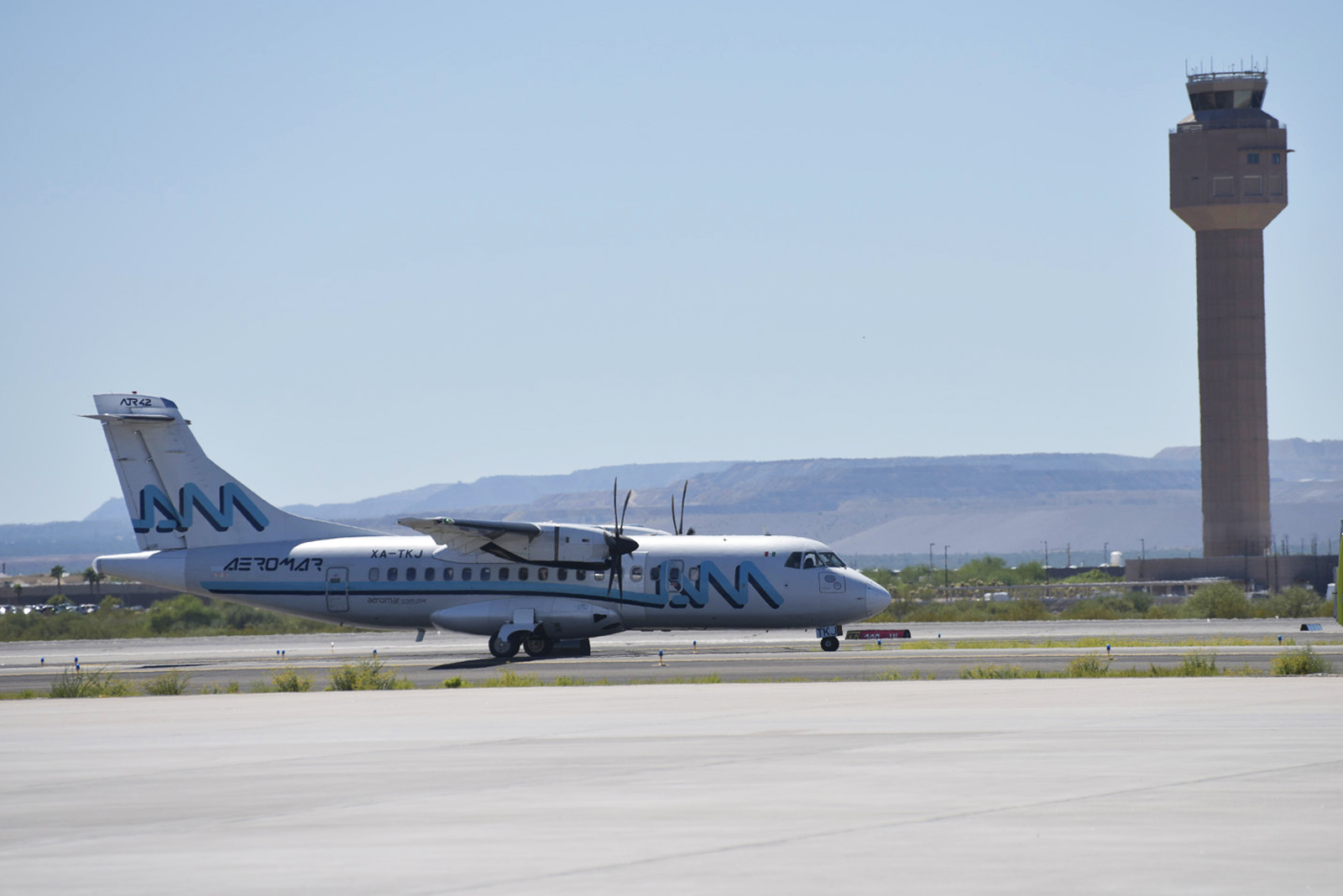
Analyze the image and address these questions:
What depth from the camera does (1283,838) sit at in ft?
33.5

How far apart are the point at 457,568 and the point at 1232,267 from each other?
79595 mm

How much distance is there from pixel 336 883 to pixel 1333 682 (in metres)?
19.3

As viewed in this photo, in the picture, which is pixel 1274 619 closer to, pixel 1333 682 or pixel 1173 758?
pixel 1333 682

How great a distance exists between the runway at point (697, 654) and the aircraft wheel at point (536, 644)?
767mm

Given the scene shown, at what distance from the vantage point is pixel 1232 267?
102 metres

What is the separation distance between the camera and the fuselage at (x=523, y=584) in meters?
37.6

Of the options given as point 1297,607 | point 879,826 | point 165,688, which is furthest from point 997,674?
point 1297,607

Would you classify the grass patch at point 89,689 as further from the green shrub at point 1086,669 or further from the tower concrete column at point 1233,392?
the tower concrete column at point 1233,392

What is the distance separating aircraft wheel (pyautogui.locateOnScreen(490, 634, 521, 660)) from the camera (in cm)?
3775

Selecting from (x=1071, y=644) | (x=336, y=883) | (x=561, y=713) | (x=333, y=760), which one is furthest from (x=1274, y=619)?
(x=336, y=883)

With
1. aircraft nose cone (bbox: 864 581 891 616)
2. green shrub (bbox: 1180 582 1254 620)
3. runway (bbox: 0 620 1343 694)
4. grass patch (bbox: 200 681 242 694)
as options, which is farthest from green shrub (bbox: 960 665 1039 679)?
green shrub (bbox: 1180 582 1254 620)

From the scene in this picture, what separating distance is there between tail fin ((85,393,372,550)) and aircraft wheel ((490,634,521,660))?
5.90 meters

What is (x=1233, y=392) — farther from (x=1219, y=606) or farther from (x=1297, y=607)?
(x=1297, y=607)

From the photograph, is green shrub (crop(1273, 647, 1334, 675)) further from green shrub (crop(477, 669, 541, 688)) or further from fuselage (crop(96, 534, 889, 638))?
green shrub (crop(477, 669, 541, 688))
